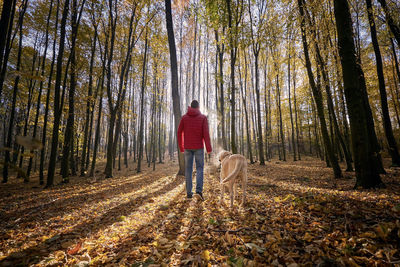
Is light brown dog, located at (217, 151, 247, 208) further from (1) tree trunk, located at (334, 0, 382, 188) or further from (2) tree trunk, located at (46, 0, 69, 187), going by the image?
(2) tree trunk, located at (46, 0, 69, 187)

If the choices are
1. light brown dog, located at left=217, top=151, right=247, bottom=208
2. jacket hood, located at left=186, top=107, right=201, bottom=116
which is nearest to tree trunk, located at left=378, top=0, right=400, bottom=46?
jacket hood, located at left=186, top=107, right=201, bottom=116

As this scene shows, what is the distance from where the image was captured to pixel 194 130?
475 cm

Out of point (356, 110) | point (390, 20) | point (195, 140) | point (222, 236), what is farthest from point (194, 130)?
point (390, 20)

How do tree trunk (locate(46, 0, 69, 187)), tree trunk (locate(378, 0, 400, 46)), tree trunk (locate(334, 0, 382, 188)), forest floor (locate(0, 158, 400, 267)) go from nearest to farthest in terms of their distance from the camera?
forest floor (locate(0, 158, 400, 267)) → tree trunk (locate(334, 0, 382, 188)) → tree trunk (locate(378, 0, 400, 46)) → tree trunk (locate(46, 0, 69, 187))

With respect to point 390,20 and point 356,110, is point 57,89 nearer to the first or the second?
point 356,110

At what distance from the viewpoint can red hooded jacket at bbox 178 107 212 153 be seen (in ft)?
15.4

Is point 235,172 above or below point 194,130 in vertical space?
below

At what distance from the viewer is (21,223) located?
3.81 m

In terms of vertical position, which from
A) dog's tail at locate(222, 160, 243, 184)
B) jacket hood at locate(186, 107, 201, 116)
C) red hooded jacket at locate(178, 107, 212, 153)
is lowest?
dog's tail at locate(222, 160, 243, 184)

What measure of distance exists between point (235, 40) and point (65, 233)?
1093 centimetres

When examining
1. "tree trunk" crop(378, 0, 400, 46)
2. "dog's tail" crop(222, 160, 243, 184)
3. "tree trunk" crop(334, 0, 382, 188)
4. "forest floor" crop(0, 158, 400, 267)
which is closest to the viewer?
"forest floor" crop(0, 158, 400, 267)

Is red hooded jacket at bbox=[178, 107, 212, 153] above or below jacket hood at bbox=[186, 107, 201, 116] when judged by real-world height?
below

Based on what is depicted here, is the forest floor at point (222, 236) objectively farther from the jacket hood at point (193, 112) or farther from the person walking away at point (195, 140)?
the jacket hood at point (193, 112)

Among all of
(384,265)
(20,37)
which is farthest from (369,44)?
(20,37)
